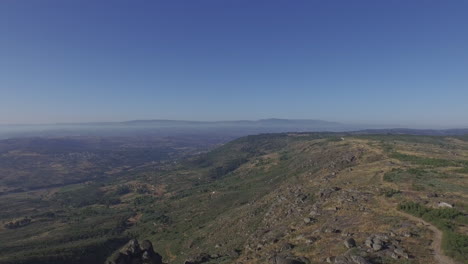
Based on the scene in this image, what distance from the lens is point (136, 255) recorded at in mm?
45219

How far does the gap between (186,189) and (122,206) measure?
38.3 m

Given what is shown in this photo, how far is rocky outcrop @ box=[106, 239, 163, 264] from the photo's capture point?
42.9m

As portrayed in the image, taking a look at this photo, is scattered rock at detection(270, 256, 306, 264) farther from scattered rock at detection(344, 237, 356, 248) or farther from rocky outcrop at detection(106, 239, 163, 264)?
rocky outcrop at detection(106, 239, 163, 264)

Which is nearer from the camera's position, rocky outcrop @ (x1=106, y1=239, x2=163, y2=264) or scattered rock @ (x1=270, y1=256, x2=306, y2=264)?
scattered rock @ (x1=270, y1=256, x2=306, y2=264)

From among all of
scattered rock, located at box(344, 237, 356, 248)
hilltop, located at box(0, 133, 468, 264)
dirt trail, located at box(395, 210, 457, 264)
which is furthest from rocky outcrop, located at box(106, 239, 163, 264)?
dirt trail, located at box(395, 210, 457, 264)

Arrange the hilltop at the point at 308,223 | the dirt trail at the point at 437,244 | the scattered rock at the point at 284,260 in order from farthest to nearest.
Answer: the hilltop at the point at 308,223, the scattered rock at the point at 284,260, the dirt trail at the point at 437,244

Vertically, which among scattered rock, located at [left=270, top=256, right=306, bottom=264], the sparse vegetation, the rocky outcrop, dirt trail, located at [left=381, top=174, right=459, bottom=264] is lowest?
the rocky outcrop

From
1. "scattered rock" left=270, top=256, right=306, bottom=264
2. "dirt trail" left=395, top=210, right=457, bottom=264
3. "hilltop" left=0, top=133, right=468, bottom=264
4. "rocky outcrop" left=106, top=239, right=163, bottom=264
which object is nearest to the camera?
"dirt trail" left=395, top=210, right=457, bottom=264

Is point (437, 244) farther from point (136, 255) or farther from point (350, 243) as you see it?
point (136, 255)

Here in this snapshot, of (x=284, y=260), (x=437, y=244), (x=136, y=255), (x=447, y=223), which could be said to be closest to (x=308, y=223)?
(x=284, y=260)

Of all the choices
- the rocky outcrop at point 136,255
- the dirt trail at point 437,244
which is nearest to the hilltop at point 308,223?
the dirt trail at point 437,244

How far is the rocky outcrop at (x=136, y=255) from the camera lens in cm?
4286

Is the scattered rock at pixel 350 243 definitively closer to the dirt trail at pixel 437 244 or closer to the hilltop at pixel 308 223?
the hilltop at pixel 308 223

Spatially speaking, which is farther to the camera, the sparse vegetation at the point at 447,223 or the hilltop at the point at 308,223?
the hilltop at the point at 308,223
